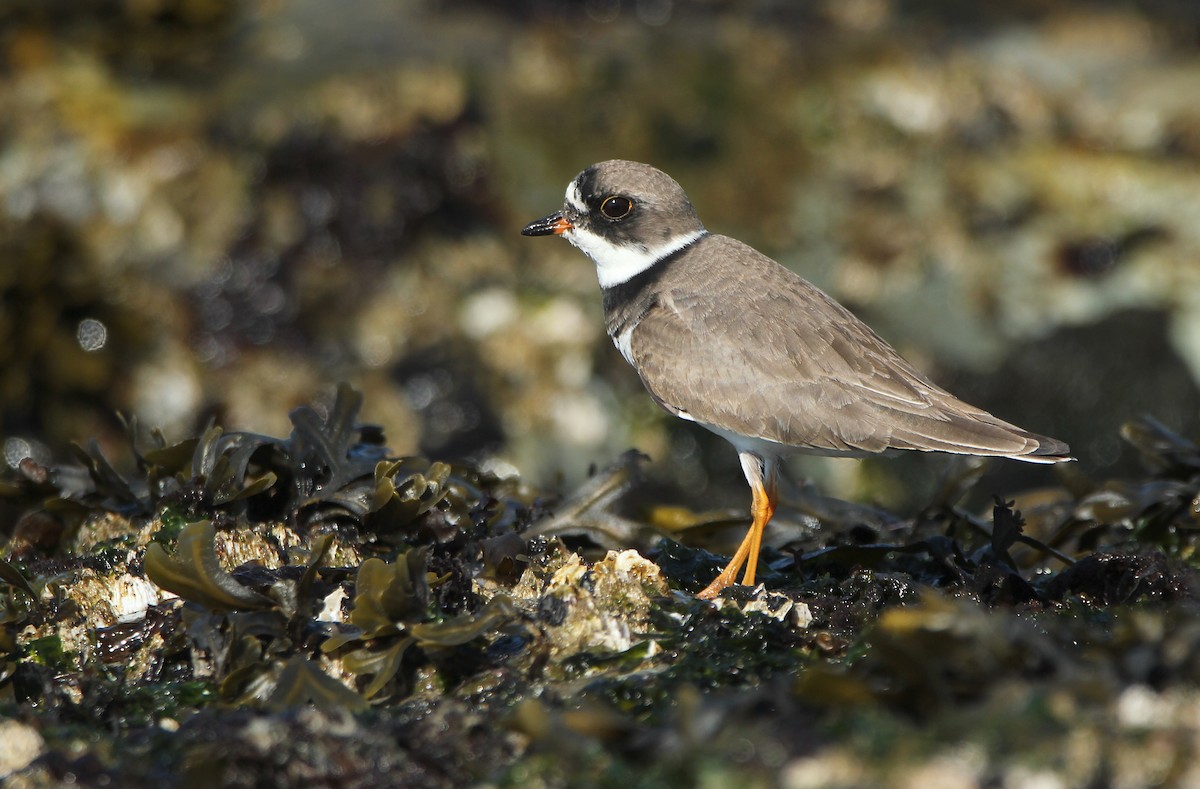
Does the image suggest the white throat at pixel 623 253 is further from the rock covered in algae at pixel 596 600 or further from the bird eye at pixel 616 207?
the rock covered in algae at pixel 596 600

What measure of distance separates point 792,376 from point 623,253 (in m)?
1.28

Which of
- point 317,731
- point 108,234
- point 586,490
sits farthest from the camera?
point 108,234

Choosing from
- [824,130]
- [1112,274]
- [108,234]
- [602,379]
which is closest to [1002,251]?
[1112,274]

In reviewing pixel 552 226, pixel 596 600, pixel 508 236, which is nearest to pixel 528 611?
pixel 596 600

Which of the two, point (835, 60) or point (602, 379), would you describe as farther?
point (835, 60)

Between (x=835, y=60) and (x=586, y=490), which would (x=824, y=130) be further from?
(x=586, y=490)

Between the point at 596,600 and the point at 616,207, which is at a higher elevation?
the point at 616,207

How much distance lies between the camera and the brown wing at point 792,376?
4754 millimetres

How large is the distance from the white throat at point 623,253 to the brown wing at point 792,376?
1.31 ft

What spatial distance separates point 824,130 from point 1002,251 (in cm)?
154

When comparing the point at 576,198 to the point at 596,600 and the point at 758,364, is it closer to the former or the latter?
the point at 758,364

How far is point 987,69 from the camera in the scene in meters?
8.91

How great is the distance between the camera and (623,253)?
582 centimetres

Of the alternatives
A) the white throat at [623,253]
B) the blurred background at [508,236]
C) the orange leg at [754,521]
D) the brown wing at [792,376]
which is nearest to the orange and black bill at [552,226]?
the white throat at [623,253]
